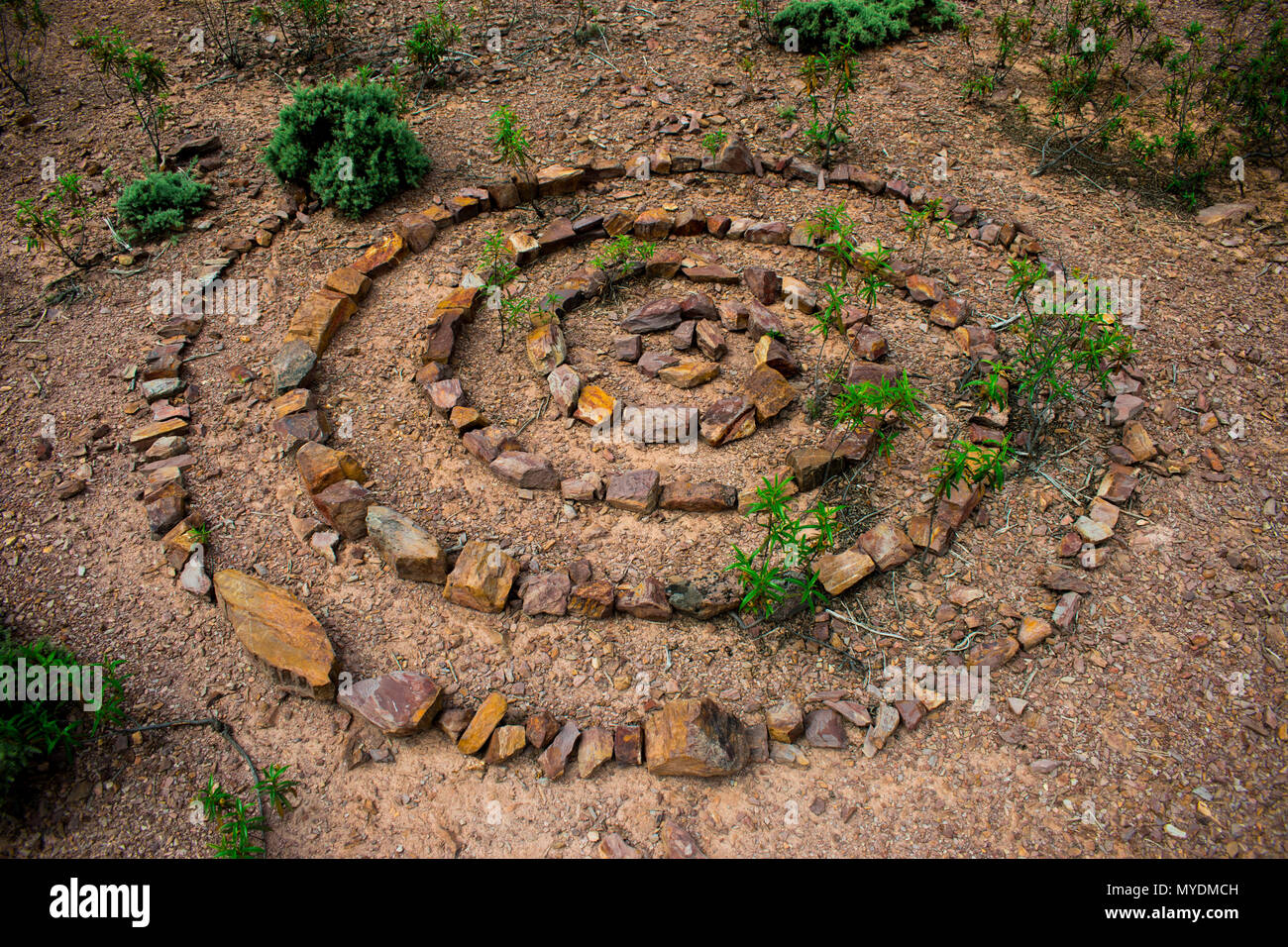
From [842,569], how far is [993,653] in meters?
0.77

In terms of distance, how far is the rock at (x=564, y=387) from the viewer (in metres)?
4.80

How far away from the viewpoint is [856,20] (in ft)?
24.0

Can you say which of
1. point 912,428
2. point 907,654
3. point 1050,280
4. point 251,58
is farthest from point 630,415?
point 251,58

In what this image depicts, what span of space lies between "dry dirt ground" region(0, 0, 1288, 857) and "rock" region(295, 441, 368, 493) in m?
0.16

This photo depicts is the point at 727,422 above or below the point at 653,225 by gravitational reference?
below

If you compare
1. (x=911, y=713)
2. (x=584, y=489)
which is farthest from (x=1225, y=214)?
(x=584, y=489)

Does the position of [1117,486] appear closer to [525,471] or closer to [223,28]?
[525,471]

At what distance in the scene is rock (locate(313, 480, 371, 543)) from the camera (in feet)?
13.4

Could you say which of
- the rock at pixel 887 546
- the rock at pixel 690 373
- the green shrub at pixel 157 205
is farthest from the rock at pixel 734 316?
the green shrub at pixel 157 205

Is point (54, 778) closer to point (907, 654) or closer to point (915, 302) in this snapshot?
point (907, 654)

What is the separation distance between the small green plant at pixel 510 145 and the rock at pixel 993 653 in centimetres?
472

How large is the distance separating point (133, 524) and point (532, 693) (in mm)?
2474

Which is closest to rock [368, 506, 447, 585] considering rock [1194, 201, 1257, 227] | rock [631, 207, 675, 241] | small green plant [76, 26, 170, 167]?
rock [631, 207, 675, 241]

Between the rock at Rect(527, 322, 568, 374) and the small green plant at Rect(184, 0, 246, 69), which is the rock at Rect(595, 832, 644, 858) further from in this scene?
the small green plant at Rect(184, 0, 246, 69)
